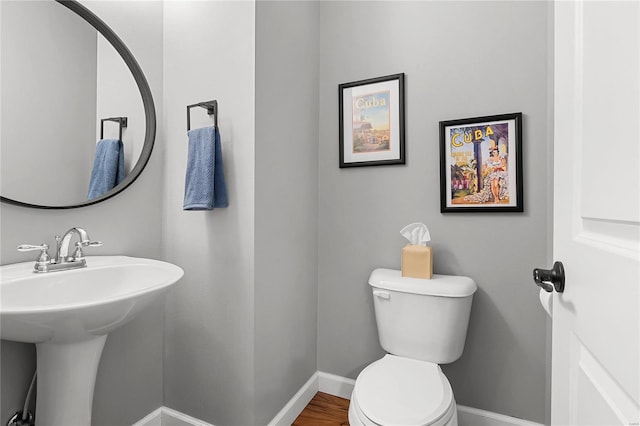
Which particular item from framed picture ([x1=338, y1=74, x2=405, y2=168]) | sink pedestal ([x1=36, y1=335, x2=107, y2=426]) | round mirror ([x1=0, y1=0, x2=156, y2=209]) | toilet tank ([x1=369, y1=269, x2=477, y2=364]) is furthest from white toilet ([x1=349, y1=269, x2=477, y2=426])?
round mirror ([x1=0, y1=0, x2=156, y2=209])

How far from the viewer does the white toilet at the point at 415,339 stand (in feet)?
3.63

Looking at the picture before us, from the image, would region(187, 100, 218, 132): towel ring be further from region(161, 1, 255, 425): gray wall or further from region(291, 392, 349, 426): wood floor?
region(291, 392, 349, 426): wood floor

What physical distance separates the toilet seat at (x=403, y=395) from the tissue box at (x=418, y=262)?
362 mm

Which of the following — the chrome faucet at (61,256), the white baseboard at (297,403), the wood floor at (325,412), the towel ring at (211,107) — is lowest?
the wood floor at (325,412)

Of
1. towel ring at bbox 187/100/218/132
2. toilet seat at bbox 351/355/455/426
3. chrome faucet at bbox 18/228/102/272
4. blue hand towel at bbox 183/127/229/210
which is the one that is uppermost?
towel ring at bbox 187/100/218/132

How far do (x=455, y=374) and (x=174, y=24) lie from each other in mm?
2094

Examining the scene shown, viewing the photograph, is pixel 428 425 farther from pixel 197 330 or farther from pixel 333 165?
pixel 333 165

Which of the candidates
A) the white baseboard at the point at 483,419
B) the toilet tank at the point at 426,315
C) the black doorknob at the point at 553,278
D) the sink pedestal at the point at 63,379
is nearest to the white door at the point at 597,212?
the black doorknob at the point at 553,278

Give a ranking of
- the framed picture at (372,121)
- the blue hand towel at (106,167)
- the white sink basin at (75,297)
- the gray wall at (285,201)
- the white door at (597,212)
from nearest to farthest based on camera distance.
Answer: the white door at (597,212) → the white sink basin at (75,297) → the blue hand towel at (106,167) → the gray wall at (285,201) → the framed picture at (372,121)

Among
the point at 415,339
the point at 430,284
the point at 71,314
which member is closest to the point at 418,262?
the point at 430,284

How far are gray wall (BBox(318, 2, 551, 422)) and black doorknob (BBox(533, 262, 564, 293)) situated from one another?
85cm

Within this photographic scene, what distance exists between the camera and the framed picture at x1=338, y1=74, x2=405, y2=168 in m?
1.64

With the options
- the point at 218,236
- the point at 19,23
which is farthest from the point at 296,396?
the point at 19,23

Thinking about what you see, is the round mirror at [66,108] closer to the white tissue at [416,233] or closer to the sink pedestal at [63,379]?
the sink pedestal at [63,379]
